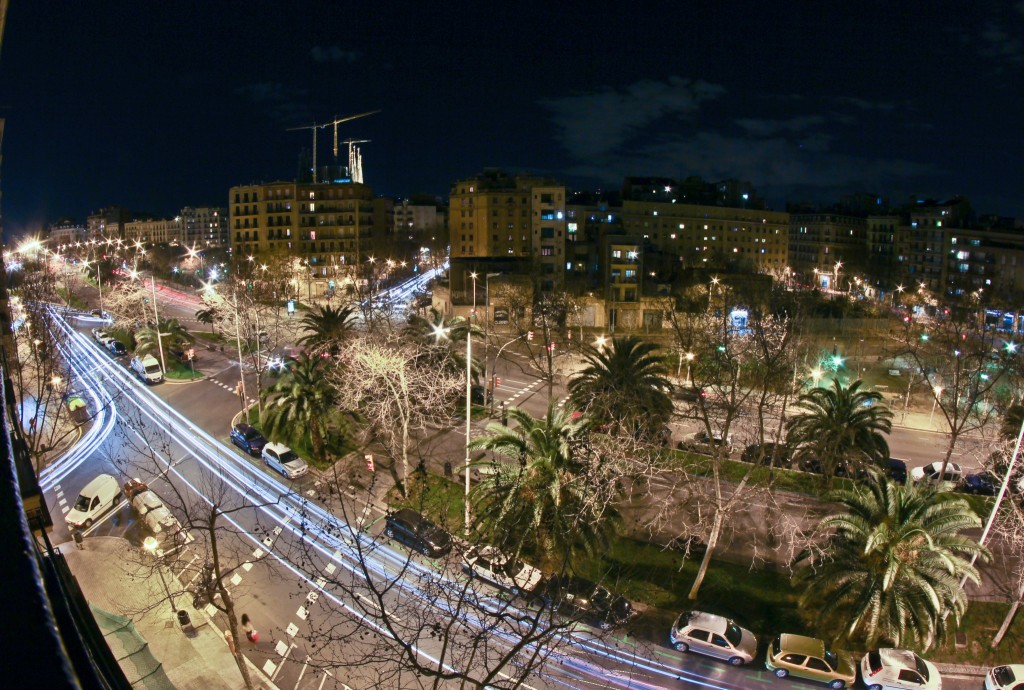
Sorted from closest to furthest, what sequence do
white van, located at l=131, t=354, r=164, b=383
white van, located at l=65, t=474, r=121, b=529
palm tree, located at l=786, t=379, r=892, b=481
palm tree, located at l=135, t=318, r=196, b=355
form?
white van, located at l=65, t=474, r=121, b=529 → palm tree, located at l=786, t=379, r=892, b=481 → white van, located at l=131, t=354, r=164, b=383 → palm tree, located at l=135, t=318, r=196, b=355

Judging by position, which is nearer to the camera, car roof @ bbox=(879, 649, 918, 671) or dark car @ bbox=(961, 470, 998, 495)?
car roof @ bbox=(879, 649, 918, 671)

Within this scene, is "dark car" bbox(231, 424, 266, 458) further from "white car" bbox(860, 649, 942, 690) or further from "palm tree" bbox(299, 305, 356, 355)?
"white car" bbox(860, 649, 942, 690)

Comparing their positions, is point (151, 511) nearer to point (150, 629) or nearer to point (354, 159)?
point (150, 629)

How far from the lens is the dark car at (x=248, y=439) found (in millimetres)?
24141

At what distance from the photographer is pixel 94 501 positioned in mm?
19484

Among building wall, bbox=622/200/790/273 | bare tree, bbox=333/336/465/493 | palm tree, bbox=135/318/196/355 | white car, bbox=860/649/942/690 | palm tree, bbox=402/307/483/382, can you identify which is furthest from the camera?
building wall, bbox=622/200/790/273

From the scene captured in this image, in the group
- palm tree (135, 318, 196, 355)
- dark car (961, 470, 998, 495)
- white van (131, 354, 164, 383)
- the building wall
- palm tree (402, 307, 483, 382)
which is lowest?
dark car (961, 470, 998, 495)

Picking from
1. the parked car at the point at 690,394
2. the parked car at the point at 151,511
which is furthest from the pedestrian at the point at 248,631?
the parked car at the point at 690,394

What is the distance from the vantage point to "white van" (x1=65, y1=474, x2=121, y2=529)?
62.1ft

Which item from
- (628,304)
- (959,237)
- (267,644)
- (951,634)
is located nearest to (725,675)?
(951,634)

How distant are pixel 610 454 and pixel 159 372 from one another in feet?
89.4

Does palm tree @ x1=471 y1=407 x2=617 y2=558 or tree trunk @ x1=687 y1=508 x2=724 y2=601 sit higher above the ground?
palm tree @ x1=471 y1=407 x2=617 y2=558

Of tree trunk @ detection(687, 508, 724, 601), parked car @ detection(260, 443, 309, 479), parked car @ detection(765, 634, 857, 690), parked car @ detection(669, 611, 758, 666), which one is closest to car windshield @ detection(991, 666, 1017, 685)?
parked car @ detection(765, 634, 857, 690)

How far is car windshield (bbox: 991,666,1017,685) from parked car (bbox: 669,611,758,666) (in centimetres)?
353
